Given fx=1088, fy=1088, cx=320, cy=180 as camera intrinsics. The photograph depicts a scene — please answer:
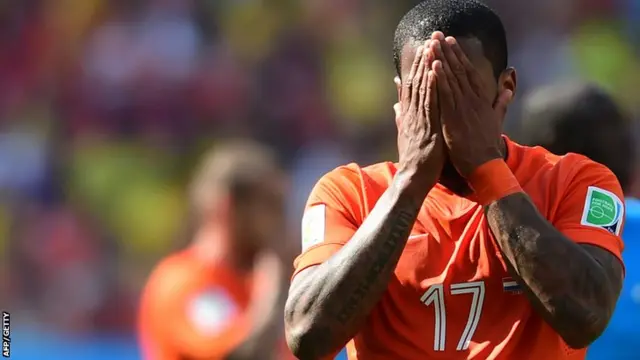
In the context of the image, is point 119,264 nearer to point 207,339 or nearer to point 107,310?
point 107,310

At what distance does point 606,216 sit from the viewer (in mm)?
2537

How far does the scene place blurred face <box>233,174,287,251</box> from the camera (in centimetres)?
485

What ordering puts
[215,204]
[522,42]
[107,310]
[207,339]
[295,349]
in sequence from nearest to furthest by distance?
[295,349] < [207,339] < [215,204] < [107,310] < [522,42]

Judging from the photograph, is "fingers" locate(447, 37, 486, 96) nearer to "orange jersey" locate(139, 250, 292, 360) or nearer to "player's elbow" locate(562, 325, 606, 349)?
"player's elbow" locate(562, 325, 606, 349)

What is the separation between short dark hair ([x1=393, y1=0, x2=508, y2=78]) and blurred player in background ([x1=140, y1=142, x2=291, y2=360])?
218 cm

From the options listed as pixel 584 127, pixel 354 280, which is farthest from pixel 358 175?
pixel 584 127

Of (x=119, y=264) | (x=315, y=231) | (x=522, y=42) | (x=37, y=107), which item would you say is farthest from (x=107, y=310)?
(x=315, y=231)

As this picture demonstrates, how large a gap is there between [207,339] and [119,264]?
3717mm

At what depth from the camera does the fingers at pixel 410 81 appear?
249 cm

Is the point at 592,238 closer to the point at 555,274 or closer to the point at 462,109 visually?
the point at 555,274

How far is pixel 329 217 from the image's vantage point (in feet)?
8.53

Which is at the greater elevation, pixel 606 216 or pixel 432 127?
pixel 432 127

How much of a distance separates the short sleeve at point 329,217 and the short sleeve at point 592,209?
48 centimetres

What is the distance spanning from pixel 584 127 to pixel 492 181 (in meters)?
1.22
